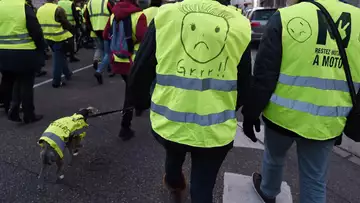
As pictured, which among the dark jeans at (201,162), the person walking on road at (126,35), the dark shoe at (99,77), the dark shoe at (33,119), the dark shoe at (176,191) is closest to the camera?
the dark jeans at (201,162)

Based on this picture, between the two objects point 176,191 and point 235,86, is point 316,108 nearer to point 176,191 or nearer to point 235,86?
point 235,86

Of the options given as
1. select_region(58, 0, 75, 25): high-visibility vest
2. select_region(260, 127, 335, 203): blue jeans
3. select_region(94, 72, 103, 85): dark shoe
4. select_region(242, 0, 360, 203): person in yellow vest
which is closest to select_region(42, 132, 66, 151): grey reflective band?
select_region(242, 0, 360, 203): person in yellow vest

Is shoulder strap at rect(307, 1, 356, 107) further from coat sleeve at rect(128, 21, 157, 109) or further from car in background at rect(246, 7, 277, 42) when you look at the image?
car in background at rect(246, 7, 277, 42)

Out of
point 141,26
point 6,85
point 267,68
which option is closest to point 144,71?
point 267,68

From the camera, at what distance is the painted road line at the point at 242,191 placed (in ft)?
9.53

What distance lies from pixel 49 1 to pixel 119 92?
2.11 m

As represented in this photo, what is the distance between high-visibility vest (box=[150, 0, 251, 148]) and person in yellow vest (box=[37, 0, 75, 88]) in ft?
16.4

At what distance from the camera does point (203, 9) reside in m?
1.73

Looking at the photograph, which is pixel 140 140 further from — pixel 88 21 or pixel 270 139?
pixel 88 21

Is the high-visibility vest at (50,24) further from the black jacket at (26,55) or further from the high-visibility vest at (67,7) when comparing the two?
the high-visibility vest at (67,7)

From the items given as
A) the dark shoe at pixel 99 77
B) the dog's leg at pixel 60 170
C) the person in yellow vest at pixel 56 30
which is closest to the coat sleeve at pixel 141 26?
the dog's leg at pixel 60 170

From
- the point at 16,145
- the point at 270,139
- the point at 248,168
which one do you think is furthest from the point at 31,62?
the point at 270,139

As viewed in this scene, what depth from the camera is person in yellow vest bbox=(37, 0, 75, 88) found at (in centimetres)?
608

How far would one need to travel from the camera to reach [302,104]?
2.04 metres
